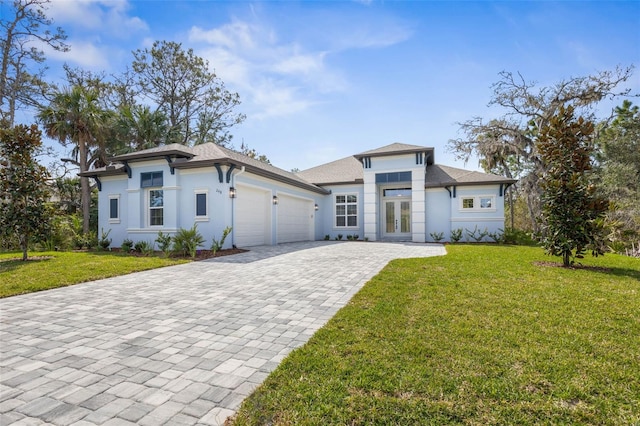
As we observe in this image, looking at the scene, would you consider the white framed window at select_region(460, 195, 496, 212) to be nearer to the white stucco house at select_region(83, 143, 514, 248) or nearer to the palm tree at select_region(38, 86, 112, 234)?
the white stucco house at select_region(83, 143, 514, 248)

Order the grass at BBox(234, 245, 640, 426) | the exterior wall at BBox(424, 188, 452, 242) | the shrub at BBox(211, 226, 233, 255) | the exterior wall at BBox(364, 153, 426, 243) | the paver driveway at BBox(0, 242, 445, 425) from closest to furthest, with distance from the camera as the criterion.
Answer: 1. the grass at BBox(234, 245, 640, 426)
2. the paver driveway at BBox(0, 242, 445, 425)
3. the shrub at BBox(211, 226, 233, 255)
4. the exterior wall at BBox(364, 153, 426, 243)
5. the exterior wall at BBox(424, 188, 452, 242)

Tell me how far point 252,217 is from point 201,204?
7.36 feet

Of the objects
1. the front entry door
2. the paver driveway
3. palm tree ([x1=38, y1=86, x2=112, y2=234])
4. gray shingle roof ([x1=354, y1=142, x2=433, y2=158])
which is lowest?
the paver driveway

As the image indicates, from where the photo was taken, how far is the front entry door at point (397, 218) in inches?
733

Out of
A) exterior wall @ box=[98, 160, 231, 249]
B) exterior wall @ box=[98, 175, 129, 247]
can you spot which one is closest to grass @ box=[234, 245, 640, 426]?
exterior wall @ box=[98, 160, 231, 249]

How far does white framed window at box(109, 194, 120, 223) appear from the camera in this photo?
559 inches

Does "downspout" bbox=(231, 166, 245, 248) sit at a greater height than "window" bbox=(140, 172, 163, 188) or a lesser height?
lesser

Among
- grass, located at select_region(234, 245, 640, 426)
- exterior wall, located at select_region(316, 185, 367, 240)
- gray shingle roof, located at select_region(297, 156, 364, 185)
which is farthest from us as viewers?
gray shingle roof, located at select_region(297, 156, 364, 185)

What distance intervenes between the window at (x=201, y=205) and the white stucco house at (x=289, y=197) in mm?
39

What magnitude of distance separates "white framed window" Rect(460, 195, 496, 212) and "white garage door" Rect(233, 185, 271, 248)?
10.00m

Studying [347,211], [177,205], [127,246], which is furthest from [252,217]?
[347,211]

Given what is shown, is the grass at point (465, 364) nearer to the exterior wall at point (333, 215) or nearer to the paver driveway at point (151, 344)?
the paver driveway at point (151, 344)

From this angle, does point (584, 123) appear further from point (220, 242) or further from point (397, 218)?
point (220, 242)

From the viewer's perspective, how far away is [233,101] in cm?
2616
